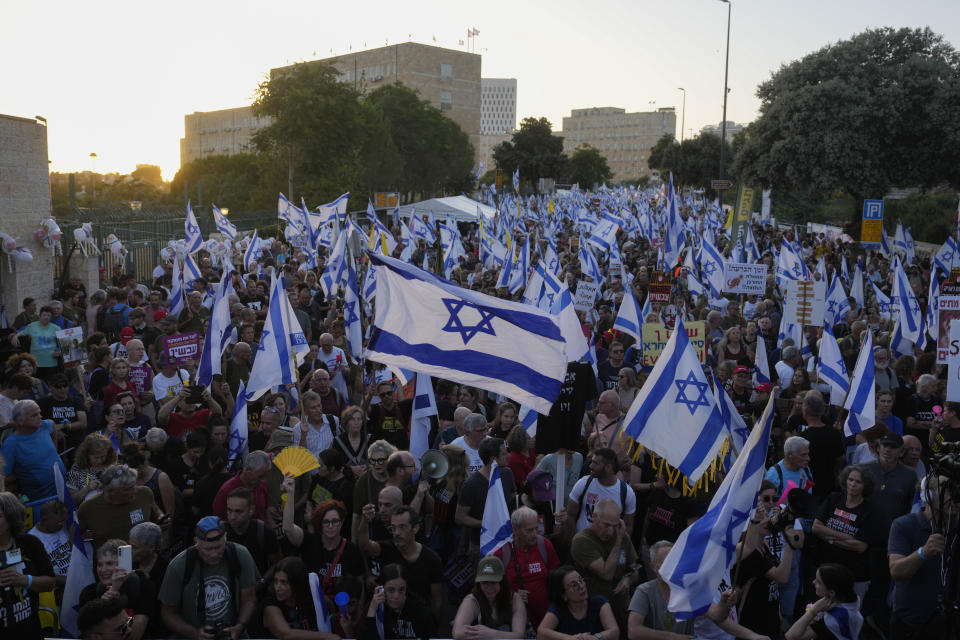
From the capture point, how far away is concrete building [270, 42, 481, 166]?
11075 cm

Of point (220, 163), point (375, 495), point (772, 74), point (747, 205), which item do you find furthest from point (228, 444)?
point (220, 163)

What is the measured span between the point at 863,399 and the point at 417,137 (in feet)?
222

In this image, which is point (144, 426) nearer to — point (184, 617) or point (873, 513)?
point (184, 617)

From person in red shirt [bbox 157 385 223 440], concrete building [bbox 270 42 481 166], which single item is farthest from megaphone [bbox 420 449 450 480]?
concrete building [bbox 270 42 481 166]

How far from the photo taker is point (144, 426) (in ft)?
26.9

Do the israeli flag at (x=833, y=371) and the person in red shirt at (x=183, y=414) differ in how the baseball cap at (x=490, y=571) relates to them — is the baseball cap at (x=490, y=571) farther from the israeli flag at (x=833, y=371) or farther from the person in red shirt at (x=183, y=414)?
the israeli flag at (x=833, y=371)

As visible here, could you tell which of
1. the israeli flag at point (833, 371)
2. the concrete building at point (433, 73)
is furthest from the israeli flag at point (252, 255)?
the concrete building at point (433, 73)

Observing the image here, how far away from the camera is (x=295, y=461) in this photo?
6359 millimetres

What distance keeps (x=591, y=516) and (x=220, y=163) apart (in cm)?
7265

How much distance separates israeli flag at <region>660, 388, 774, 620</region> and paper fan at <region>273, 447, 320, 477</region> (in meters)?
2.52

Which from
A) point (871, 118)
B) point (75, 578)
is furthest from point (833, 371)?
point (871, 118)

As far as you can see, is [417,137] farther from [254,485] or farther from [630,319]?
[254,485]

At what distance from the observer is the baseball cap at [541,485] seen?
22.5 feet

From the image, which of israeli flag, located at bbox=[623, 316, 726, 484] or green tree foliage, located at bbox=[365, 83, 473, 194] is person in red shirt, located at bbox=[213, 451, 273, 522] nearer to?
israeli flag, located at bbox=[623, 316, 726, 484]
